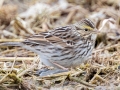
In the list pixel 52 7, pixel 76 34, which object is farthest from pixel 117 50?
pixel 52 7

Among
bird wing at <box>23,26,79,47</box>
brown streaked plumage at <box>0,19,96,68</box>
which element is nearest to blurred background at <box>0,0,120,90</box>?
brown streaked plumage at <box>0,19,96,68</box>

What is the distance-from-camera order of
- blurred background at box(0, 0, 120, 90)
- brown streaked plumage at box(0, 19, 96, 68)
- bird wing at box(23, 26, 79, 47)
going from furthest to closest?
bird wing at box(23, 26, 79, 47)
brown streaked plumage at box(0, 19, 96, 68)
blurred background at box(0, 0, 120, 90)

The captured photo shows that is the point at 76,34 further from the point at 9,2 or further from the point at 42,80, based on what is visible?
the point at 9,2

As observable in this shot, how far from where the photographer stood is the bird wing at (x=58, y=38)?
623 centimetres

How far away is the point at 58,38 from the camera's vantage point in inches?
248

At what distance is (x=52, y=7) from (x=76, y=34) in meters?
4.03

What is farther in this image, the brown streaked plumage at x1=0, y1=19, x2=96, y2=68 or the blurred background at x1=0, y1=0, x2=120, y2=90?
the brown streaked plumage at x1=0, y1=19, x2=96, y2=68

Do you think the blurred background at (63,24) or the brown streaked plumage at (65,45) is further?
the brown streaked plumage at (65,45)

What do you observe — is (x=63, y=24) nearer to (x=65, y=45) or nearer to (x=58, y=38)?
(x=58, y=38)

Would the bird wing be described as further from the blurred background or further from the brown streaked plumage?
the blurred background

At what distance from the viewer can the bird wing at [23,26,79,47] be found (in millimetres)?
6234

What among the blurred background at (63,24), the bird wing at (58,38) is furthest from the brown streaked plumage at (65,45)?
the blurred background at (63,24)

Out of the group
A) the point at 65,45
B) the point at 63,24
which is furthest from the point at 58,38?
the point at 63,24

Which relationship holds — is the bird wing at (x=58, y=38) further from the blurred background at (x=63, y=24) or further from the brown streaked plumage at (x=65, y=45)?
the blurred background at (x=63, y=24)
